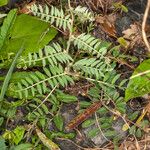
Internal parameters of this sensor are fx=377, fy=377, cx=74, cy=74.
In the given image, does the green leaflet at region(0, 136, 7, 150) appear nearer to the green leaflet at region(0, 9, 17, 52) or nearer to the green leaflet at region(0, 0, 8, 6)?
the green leaflet at region(0, 9, 17, 52)

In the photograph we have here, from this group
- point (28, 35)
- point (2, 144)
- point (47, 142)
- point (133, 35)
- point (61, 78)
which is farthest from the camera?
point (133, 35)

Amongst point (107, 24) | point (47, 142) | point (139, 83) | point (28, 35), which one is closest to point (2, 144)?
point (47, 142)

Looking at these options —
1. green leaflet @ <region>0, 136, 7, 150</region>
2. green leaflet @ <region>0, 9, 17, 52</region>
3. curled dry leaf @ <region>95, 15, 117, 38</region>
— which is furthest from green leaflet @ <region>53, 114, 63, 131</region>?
curled dry leaf @ <region>95, 15, 117, 38</region>

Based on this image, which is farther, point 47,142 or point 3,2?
point 3,2

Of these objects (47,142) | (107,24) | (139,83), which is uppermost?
(107,24)

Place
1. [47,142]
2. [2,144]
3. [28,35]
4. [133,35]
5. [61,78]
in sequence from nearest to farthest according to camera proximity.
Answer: [2,144], [47,142], [61,78], [28,35], [133,35]

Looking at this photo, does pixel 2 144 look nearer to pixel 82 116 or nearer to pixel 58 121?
pixel 58 121

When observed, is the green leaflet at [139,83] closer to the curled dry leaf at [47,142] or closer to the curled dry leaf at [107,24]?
the curled dry leaf at [107,24]

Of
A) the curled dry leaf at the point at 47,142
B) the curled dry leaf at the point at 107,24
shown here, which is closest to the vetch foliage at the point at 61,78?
the curled dry leaf at the point at 47,142
